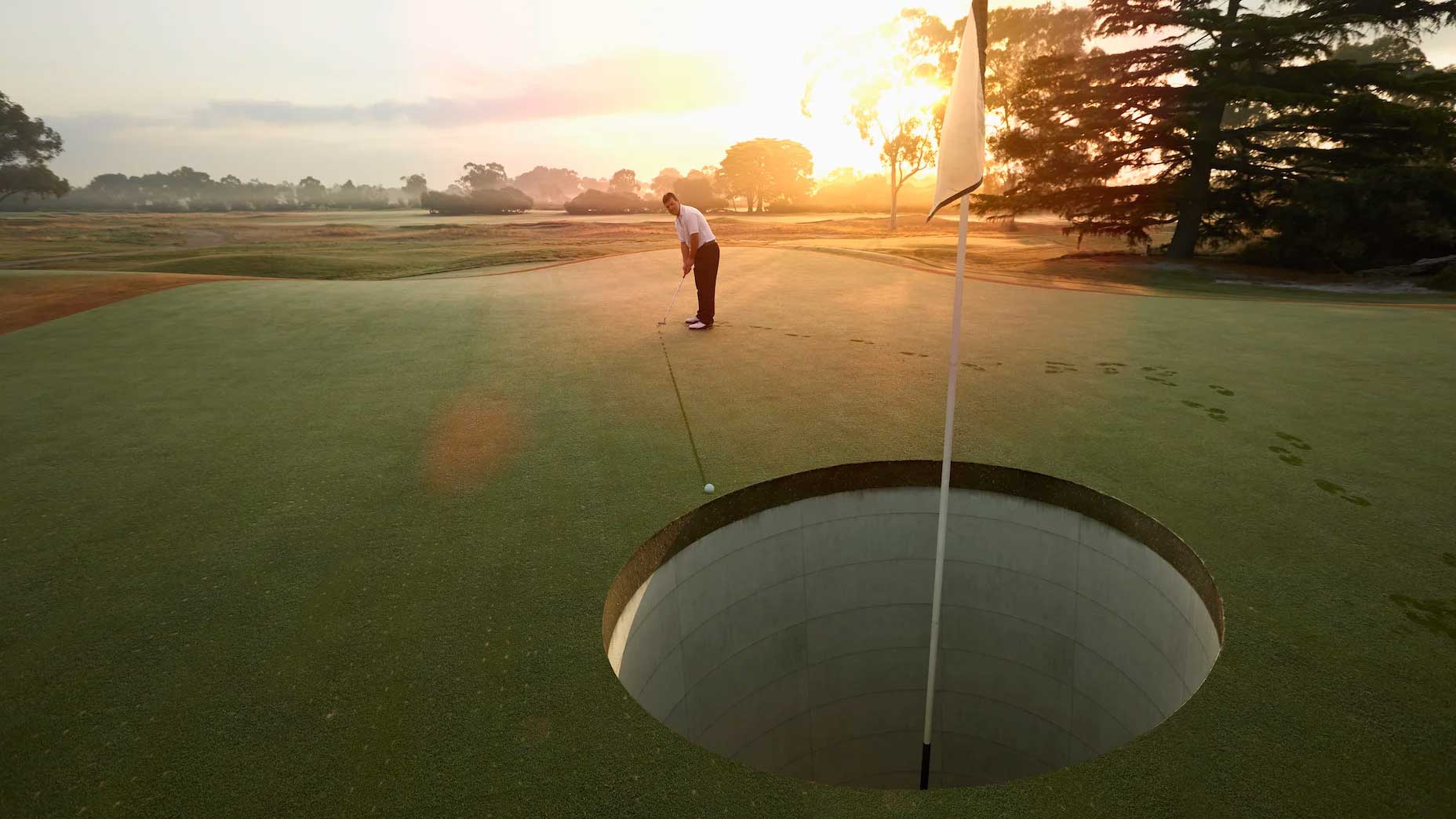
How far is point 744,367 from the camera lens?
8430 millimetres

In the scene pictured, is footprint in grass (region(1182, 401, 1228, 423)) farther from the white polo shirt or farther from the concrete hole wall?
the white polo shirt

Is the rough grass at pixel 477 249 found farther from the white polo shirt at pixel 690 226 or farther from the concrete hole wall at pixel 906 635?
the concrete hole wall at pixel 906 635

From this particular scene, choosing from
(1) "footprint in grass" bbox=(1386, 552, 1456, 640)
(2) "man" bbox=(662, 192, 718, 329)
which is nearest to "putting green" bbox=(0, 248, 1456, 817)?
(1) "footprint in grass" bbox=(1386, 552, 1456, 640)

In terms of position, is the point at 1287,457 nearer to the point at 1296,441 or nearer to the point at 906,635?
the point at 1296,441

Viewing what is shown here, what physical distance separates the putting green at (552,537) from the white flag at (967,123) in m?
2.54

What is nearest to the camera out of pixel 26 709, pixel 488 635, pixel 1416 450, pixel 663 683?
pixel 26 709

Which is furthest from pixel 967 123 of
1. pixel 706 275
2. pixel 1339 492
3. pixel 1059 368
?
pixel 706 275

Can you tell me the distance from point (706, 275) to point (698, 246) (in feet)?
1.46

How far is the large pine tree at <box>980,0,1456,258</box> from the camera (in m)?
17.9

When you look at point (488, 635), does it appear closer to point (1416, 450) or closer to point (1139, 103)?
point (1416, 450)

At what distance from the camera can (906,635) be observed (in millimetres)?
5988

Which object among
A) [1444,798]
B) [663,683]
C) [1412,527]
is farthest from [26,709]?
[1412,527]

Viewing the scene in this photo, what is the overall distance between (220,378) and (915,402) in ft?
27.3

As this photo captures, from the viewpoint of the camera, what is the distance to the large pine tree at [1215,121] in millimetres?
17859
